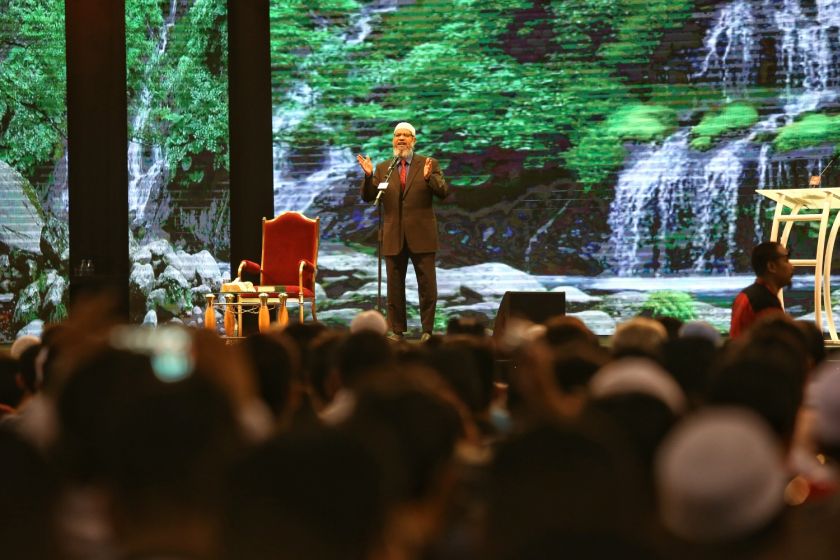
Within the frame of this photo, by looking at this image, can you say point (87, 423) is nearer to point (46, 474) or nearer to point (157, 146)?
point (46, 474)

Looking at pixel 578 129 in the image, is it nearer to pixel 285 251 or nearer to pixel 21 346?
pixel 285 251

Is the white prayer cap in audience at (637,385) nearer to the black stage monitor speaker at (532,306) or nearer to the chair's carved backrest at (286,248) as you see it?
the black stage monitor speaker at (532,306)

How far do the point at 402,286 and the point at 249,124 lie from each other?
2140 millimetres

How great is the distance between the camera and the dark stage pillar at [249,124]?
8078mm

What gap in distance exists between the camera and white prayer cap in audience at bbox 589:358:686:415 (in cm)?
159

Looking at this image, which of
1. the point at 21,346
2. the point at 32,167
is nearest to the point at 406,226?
the point at 32,167

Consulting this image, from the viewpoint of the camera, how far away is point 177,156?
8.42m

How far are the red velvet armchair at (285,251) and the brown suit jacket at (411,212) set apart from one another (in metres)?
0.85

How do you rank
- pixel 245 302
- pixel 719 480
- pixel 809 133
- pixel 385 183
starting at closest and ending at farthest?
1. pixel 719 480
2. pixel 385 183
3. pixel 245 302
4. pixel 809 133

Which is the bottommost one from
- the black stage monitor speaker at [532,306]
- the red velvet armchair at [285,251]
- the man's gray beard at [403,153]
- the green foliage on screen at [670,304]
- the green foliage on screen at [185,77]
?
the green foliage on screen at [670,304]

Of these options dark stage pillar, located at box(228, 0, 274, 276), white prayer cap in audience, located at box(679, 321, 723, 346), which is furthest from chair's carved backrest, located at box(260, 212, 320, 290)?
white prayer cap in audience, located at box(679, 321, 723, 346)

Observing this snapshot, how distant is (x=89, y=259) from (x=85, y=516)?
687cm

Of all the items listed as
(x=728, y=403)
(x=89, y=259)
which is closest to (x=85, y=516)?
(x=728, y=403)

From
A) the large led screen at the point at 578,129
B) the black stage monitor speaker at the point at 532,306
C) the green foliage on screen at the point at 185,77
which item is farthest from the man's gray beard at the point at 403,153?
the green foliage on screen at the point at 185,77
